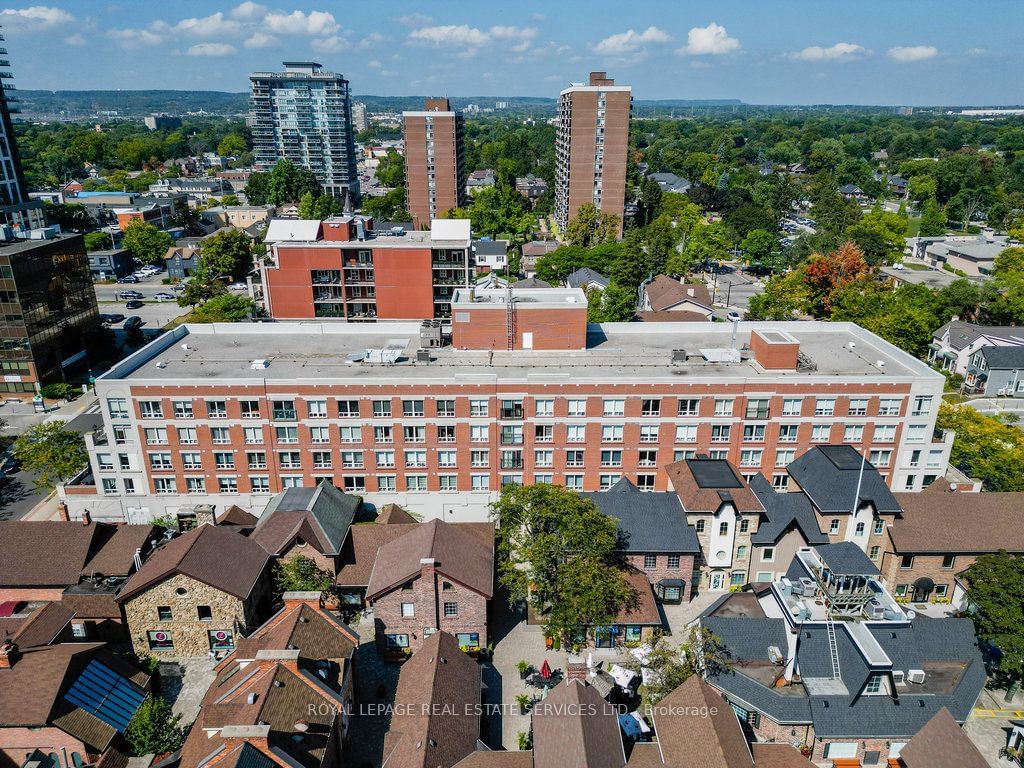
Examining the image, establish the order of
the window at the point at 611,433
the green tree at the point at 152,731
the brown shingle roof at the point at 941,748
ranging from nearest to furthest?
the brown shingle roof at the point at 941,748, the green tree at the point at 152,731, the window at the point at 611,433

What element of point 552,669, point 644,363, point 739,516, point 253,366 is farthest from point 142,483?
point 739,516

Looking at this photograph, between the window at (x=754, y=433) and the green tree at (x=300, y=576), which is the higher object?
the window at (x=754, y=433)

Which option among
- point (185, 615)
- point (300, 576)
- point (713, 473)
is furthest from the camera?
point (713, 473)

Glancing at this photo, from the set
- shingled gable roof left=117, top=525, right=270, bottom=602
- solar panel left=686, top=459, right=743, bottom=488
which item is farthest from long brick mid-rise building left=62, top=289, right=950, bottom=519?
shingled gable roof left=117, top=525, right=270, bottom=602

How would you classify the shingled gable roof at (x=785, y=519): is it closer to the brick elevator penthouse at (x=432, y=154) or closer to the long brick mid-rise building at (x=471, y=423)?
the long brick mid-rise building at (x=471, y=423)

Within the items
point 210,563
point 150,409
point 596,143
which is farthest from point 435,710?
point 596,143

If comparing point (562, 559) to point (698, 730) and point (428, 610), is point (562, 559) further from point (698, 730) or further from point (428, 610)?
point (698, 730)

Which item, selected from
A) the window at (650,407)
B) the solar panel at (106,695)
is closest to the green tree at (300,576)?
the solar panel at (106,695)
